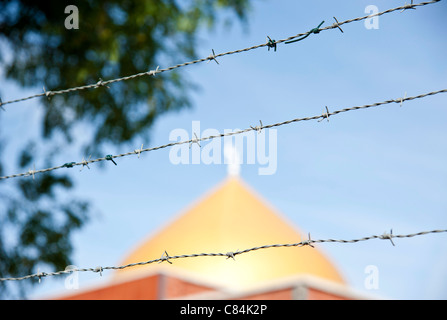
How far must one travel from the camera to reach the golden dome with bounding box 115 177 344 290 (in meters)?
17.3

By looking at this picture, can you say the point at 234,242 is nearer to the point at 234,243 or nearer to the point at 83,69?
the point at 234,243

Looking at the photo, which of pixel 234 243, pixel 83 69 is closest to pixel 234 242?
pixel 234 243

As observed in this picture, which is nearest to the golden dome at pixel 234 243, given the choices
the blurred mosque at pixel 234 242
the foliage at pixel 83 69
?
the blurred mosque at pixel 234 242

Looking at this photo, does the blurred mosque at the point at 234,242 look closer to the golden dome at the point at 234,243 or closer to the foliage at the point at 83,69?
the golden dome at the point at 234,243

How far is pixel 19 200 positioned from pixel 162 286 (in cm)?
260

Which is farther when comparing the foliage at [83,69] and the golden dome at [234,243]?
the golden dome at [234,243]

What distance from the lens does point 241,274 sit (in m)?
17.3

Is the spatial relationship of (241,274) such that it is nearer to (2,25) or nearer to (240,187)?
(240,187)

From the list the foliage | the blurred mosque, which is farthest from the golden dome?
the foliage

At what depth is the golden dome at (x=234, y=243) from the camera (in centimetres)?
1728

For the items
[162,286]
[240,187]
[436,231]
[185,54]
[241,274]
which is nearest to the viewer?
[436,231]

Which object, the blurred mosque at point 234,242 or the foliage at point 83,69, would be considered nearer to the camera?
the foliage at point 83,69
